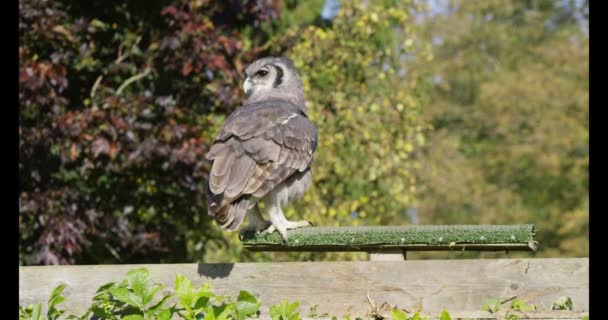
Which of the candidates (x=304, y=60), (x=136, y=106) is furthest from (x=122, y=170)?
(x=304, y=60)

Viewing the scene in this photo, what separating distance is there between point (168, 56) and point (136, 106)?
2.16 ft

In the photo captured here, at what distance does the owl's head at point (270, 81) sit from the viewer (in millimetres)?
5816

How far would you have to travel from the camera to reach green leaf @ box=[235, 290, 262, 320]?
345cm

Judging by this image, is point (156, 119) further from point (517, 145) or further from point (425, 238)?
point (517, 145)

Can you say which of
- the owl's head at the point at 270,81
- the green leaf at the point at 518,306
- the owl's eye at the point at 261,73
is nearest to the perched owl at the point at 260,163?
the owl's head at the point at 270,81

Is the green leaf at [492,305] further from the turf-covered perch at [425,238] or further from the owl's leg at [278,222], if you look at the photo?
the owl's leg at [278,222]

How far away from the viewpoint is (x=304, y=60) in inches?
389

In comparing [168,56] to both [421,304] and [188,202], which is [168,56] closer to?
[188,202]

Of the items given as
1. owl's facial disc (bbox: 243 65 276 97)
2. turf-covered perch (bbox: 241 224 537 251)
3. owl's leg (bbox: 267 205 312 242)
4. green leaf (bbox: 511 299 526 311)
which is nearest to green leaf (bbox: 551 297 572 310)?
green leaf (bbox: 511 299 526 311)

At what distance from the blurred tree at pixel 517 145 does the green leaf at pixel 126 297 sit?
1522cm

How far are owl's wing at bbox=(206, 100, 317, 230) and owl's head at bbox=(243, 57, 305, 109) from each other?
464mm

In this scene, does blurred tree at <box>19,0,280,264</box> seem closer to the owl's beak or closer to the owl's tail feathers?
the owl's beak

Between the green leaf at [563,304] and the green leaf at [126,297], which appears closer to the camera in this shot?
the green leaf at [126,297]

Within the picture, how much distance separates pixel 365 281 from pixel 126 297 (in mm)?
958
